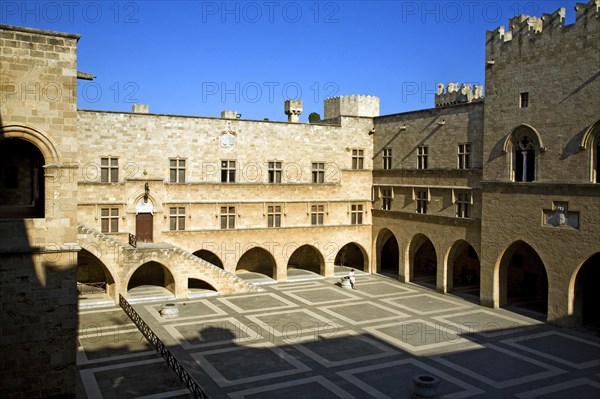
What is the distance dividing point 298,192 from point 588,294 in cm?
1745

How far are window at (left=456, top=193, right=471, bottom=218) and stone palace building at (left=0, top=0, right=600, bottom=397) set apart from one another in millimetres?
103

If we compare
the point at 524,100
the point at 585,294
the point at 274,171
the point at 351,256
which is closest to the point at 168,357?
the point at 274,171

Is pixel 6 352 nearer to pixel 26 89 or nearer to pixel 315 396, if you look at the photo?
pixel 26 89

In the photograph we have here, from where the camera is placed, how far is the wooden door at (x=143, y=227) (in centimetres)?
3166

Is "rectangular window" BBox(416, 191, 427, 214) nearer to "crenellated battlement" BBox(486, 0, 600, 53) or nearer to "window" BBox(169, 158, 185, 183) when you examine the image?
"crenellated battlement" BBox(486, 0, 600, 53)

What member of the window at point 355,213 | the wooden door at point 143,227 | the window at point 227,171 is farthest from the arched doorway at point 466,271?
the wooden door at point 143,227

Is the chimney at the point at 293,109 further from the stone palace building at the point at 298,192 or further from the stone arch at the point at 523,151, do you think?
the stone arch at the point at 523,151

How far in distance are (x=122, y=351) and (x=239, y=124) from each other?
1708 centimetres

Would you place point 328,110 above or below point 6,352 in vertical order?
above

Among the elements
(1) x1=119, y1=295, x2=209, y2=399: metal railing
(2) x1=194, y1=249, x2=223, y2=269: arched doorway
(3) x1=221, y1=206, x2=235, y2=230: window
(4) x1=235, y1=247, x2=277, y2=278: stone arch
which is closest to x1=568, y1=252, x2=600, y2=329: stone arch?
(1) x1=119, y1=295, x2=209, y2=399: metal railing

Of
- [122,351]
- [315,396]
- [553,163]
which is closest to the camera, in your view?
[315,396]

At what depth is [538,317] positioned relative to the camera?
86.7ft

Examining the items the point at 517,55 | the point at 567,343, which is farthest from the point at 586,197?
the point at 517,55

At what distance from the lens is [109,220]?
30.8 meters
